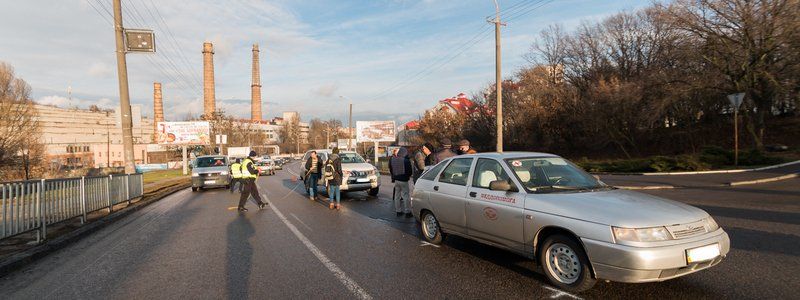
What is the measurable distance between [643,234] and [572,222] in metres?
0.64

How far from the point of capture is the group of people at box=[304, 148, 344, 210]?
1178 centimetres

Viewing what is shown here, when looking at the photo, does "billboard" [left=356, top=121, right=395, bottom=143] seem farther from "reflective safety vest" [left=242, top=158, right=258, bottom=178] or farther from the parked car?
"reflective safety vest" [left=242, top=158, right=258, bottom=178]

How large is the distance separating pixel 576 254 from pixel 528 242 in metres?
0.63

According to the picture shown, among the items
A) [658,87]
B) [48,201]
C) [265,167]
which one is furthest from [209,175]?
[658,87]

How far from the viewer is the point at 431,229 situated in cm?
721

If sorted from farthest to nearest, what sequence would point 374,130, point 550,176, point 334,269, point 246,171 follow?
1. point 374,130
2. point 246,171
3. point 334,269
4. point 550,176

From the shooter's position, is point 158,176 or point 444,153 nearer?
point 444,153

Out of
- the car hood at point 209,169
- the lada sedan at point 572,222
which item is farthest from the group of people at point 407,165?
the car hood at point 209,169

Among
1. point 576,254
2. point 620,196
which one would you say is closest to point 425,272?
point 576,254

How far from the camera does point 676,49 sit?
2897 centimetres

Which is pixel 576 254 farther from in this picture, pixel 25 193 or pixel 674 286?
pixel 25 193

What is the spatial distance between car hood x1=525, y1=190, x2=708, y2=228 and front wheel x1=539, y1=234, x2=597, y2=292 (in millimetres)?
319

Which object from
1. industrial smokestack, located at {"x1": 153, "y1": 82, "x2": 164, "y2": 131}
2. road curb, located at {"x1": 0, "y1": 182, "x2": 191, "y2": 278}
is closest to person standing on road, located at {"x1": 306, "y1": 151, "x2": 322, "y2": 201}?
road curb, located at {"x1": 0, "y1": 182, "x2": 191, "y2": 278}

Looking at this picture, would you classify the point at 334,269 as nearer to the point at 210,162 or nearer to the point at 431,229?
the point at 431,229
